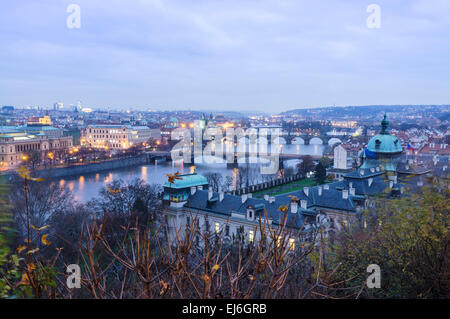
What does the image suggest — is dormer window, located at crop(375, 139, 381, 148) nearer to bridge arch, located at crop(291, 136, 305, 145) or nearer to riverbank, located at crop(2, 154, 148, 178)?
riverbank, located at crop(2, 154, 148, 178)

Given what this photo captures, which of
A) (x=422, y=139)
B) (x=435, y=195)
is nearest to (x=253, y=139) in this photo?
(x=422, y=139)

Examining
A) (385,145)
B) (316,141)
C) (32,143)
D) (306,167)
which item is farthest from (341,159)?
(316,141)

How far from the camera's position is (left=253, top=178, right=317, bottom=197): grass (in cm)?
1347

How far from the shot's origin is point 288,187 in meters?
15.0

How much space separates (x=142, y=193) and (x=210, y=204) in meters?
2.01

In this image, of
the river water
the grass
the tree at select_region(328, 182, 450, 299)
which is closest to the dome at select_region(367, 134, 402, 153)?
the grass

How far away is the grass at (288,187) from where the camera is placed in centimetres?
1347

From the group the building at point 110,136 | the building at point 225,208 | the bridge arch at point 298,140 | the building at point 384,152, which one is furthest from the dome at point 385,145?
the building at point 110,136

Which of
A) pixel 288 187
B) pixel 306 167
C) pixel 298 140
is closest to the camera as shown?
pixel 288 187

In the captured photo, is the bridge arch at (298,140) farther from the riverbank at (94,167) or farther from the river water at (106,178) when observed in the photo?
the riverbank at (94,167)

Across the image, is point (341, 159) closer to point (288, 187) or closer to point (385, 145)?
point (288, 187)

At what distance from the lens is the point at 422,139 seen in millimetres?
19641
